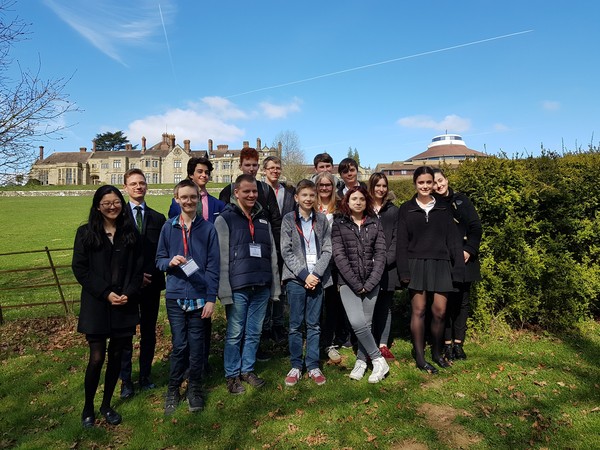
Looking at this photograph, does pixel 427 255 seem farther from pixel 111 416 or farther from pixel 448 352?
pixel 111 416

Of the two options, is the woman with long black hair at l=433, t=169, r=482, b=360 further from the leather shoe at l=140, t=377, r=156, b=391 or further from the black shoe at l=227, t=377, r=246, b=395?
the leather shoe at l=140, t=377, r=156, b=391

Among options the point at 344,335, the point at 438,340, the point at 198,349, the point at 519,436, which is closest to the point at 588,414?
the point at 519,436

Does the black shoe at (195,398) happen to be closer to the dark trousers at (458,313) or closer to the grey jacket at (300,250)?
the grey jacket at (300,250)

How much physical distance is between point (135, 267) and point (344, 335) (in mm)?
3238

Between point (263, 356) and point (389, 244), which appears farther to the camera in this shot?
point (263, 356)

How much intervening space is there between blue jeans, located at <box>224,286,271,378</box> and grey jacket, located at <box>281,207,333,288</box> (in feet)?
1.33

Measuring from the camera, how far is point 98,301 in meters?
3.86

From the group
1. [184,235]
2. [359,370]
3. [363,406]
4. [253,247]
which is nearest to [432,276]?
[359,370]

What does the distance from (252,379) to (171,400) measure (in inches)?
36.5

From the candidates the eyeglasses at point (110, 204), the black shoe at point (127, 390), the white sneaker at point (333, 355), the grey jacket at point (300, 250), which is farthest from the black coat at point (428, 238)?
the black shoe at point (127, 390)

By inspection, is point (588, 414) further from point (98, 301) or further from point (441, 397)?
point (98, 301)

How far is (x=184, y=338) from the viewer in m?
4.24

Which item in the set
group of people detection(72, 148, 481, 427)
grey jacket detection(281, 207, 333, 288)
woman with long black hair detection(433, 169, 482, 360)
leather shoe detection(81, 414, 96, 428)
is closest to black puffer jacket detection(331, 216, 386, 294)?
group of people detection(72, 148, 481, 427)

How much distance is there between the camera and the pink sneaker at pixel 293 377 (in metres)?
4.58
